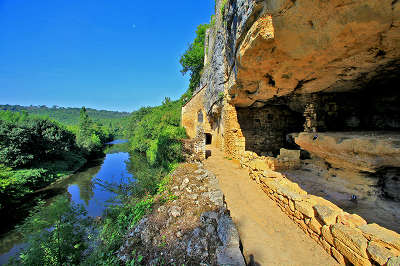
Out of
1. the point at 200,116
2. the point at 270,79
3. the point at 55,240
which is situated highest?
the point at 270,79

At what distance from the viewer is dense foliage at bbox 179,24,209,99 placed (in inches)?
687

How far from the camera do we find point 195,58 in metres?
17.6

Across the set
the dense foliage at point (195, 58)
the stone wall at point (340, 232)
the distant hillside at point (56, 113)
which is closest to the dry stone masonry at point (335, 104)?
the stone wall at point (340, 232)

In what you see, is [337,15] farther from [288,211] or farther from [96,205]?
[96,205]

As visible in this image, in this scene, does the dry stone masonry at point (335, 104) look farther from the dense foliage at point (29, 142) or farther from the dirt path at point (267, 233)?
the dense foliage at point (29, 142)

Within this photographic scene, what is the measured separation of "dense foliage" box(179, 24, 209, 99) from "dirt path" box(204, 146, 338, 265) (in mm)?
16081

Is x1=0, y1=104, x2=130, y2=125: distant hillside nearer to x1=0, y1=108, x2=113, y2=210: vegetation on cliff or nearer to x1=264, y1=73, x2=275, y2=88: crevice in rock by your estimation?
x1=0, y1=108, x2=113, y2=210: vegetation on cliff

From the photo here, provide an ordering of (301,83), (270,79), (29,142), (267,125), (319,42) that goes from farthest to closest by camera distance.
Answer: (29,142) → (267,125) → (270,79) → (301,83) → (319,42)

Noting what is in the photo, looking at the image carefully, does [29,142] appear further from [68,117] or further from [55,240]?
[68,117]

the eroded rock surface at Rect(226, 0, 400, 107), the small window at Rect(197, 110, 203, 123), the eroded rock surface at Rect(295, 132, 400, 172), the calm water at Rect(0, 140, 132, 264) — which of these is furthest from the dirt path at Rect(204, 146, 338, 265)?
the small window at Rect(197, 110, 203, 123)

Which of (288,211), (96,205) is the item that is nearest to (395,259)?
(288,211)

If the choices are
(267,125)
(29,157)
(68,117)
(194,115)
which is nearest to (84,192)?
(29,157)

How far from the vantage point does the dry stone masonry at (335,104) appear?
193 cm

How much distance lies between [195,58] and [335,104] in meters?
16.1
